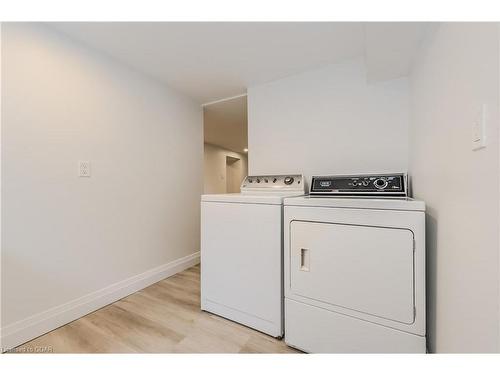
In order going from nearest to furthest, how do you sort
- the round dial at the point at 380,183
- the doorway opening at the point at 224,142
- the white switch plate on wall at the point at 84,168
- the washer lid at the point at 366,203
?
the washer lid at the point at 366,203 → the round dial at the point at 380,183 → the white switch plate on wall at the point at 84,168 → the doorway opening at the point at 224,142

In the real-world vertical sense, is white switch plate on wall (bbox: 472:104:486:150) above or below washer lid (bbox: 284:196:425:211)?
above

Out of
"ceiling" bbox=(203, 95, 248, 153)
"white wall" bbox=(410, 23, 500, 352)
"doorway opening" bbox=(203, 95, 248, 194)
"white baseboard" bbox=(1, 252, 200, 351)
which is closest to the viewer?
"white wall" bbox=(410, 23, 500, 352)

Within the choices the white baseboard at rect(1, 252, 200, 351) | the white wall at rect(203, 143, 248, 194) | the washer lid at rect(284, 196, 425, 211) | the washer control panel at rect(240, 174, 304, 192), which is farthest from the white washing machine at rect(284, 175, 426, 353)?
the white wall at rect(203, 143, 248, 194)

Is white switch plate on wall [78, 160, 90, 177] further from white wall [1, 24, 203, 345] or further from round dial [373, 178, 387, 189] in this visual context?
round dial [373, 178, 387, 189]

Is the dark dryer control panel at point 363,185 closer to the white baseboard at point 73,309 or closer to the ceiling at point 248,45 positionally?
the ceiling at point 248,45

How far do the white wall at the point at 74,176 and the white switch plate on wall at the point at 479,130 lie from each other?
217 cm

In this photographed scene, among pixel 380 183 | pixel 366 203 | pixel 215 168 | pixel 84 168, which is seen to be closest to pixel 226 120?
pixel 84 168

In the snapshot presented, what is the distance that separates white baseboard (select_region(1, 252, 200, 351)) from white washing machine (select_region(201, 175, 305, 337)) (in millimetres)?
764

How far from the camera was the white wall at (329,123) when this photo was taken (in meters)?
1.67

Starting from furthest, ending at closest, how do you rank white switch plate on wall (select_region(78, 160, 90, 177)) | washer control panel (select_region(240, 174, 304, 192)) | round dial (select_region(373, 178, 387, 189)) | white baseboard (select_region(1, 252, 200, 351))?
washer control panel (select_region(240, 174, 304, 192)) < white switch plate on wall (select_region(78, 160, 90, 177)) < round dial (select_region(373, 178, 387, 189)) < white baseboard (select_region(1, 252, 200, 351))

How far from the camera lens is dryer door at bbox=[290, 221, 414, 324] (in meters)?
1.02

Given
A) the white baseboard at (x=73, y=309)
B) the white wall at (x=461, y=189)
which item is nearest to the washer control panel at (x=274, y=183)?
the white wall at (x=461, y=189)

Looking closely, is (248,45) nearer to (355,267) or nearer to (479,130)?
(479,130)
